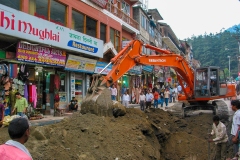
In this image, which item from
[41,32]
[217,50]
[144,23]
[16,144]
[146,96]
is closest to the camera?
[16,144]

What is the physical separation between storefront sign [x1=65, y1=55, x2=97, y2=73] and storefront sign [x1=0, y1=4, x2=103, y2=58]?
60cm

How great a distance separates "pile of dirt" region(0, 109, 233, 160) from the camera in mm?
5578

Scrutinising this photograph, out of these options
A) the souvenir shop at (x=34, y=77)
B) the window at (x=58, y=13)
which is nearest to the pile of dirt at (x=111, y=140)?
the souvenir shop at (x=34, y=77)

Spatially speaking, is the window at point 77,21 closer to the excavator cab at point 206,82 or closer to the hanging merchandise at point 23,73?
the hanging merchandise at point 23,73

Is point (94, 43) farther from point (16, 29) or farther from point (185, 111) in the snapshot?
point (185, 111)

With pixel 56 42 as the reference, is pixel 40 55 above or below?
below

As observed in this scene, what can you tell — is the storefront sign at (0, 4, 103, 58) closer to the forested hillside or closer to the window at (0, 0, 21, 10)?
the window at (0, 0, 21, 10)

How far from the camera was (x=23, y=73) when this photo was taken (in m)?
14.0

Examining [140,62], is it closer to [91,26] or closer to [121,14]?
[91,26]

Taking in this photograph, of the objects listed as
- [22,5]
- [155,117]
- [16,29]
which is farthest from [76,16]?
[155,117]

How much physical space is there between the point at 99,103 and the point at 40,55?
25.5 feet

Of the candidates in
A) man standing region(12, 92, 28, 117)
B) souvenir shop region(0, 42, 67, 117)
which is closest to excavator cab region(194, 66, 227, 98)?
souvenir shop region(0, 42, 67, 117)

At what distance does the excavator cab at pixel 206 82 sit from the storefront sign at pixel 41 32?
8.12 meters

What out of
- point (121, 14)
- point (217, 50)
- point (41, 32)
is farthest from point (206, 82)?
point (217, 50)
